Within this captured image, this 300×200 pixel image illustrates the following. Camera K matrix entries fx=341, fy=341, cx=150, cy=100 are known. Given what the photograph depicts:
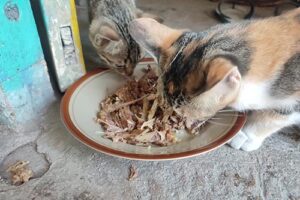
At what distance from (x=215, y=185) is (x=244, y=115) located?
0.80ft

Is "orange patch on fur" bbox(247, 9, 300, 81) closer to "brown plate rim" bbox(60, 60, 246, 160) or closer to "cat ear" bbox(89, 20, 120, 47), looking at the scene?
"brown plate rim" bbox(60, 60, 246, 160)

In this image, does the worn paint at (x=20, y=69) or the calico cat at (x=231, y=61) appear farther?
the worn paint at (x=20, y=69)

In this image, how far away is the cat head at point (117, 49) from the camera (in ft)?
4.18

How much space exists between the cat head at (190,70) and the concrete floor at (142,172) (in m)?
0.26

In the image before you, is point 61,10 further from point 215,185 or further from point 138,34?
point 215,185

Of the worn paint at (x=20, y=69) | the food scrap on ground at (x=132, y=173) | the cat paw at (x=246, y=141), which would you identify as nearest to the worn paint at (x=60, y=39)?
the worn paint at (x=20, y=69)

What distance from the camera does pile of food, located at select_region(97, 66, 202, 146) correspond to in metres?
1.05

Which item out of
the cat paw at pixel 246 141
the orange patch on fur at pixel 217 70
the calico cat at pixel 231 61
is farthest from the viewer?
the cat paw at pixel 246 141

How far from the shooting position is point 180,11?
6.96 ft

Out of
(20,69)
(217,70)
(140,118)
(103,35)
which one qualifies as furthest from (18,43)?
(217,70)

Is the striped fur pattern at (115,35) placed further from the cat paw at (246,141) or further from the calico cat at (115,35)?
the cat paw at (246,141)

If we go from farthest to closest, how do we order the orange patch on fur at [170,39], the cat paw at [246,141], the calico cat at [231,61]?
the cat paw at [246,141] → the orange patch on fur at [170,39] → the calico cat at [231,61]

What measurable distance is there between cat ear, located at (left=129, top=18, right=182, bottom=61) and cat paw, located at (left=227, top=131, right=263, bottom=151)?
43 centimetres

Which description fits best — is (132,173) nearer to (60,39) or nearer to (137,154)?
(137,154)
